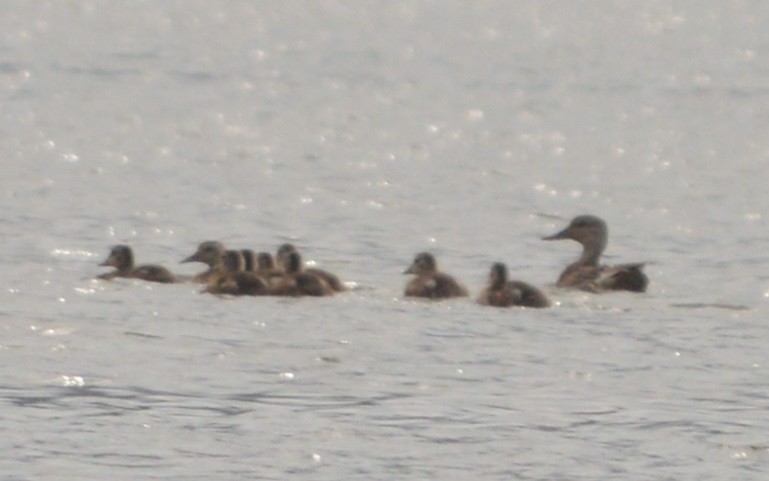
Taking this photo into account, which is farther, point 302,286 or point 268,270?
point 268,270

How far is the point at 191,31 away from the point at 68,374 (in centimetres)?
3892

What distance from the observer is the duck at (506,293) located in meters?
12.0

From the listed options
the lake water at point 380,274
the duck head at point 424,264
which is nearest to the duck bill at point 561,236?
the lake water at point 380,274

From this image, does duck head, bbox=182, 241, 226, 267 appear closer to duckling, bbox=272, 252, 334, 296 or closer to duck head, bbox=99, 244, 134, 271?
duck head, bbox=99, 244, 134, 271

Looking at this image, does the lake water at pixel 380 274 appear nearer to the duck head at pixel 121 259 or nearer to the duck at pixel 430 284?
the duck at pixel 430 284

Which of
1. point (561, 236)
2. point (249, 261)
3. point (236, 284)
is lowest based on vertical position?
point (236, 284)

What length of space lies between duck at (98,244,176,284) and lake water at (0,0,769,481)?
128 mm

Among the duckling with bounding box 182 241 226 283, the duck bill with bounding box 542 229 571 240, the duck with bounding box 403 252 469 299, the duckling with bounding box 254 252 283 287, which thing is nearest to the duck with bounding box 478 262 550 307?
the duck with bounding box 403 252 469 299

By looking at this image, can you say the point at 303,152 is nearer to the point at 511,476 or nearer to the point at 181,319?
the point at 181,319

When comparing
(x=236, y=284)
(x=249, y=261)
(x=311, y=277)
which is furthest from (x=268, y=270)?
(x=311, y=277)

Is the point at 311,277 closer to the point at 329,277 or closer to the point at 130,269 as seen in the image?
the point at 329,277

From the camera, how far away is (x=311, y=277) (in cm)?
1234

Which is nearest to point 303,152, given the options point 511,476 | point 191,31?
point 511,476

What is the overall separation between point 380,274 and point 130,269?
1.53m
